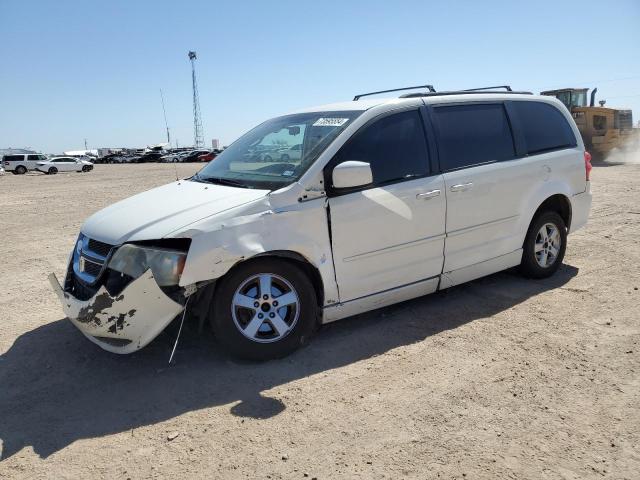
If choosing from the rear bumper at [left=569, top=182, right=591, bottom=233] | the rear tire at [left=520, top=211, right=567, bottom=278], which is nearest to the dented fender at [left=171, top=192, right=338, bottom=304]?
the rear tire at [left=520, top=211, right=567, bottom=278]

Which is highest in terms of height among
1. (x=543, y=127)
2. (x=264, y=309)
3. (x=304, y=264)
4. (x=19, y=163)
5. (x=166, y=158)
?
(x=166, y=158)

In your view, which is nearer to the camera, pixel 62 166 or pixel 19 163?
pixel 19 163

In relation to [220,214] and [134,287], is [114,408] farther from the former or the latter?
[220,214]

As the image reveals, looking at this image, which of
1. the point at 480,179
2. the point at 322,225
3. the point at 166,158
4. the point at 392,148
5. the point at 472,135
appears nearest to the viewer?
the point at 322,225

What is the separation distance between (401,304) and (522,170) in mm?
1742

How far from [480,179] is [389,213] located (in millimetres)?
1088

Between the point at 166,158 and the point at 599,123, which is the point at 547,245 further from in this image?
the point at 166,158

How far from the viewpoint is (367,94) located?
5.48 metres

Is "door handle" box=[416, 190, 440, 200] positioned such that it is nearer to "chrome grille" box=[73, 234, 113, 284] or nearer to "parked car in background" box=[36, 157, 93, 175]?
"chrome grille" box=[73, 234, 113, 284]

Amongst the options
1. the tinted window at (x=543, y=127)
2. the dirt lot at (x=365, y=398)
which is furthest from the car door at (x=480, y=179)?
the dirt lot at (x=365, y=398)

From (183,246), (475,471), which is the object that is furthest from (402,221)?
(475,471)

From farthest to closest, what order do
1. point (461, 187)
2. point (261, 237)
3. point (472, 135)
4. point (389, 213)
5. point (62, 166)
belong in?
point (62, 166), point (472, 135), point (461, 187), point (389, 213), point (261, 237)

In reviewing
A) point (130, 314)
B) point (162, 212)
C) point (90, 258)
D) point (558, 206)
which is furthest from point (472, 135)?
point (90, 258)

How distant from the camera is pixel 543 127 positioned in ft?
17.2
